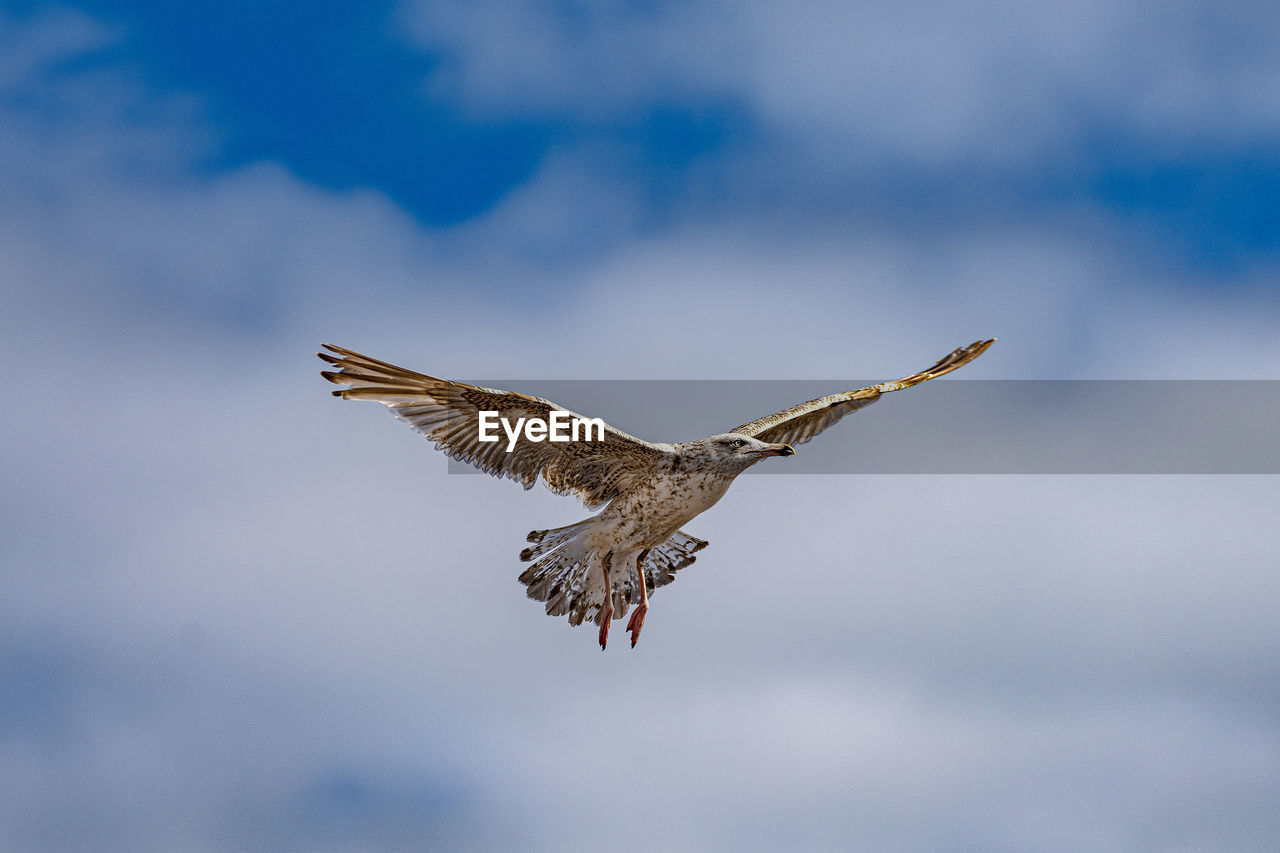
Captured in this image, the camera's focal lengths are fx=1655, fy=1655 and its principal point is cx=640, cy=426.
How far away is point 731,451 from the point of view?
22.6 meters

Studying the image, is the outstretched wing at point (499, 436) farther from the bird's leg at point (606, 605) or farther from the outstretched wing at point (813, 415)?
the outstretched wing at point (813, 415)

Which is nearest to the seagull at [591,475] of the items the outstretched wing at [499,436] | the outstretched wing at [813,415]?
the outstretched wing at [499,436]

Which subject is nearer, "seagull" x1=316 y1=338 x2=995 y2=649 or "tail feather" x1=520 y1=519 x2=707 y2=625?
"seagull" x1=316 y1=338 x2=995 y2=649

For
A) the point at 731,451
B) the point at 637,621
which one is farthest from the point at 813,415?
the point at 637,621

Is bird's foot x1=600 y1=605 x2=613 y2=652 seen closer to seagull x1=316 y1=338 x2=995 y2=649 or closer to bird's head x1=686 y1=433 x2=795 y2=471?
seagull x1=316 y1=338 x2=995 y2=649

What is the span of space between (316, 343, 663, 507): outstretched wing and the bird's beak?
142cm

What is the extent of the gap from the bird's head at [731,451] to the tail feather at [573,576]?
198cm

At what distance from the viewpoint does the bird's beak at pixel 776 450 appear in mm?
22250

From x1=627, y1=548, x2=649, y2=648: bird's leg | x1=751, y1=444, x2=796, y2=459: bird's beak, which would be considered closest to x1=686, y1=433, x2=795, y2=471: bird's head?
x1=751, y1=444, x2=796, y2=459: bird's beak

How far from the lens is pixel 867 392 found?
86.7 feet

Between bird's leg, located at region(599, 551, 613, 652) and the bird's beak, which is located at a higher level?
the bird's beak

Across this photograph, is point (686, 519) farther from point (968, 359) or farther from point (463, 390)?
point (968, 359)

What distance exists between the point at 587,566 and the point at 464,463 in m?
2.51

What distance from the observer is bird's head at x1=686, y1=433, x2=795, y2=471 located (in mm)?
22547
